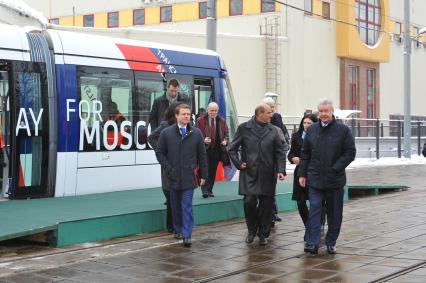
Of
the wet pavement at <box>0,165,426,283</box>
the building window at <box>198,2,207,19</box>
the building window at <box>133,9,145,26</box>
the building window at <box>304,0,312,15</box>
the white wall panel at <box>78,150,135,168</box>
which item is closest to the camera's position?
the wet pavement at <box>0,165,426,283</box>

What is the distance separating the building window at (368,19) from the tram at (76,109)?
112ft

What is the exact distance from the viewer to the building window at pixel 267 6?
137 feet

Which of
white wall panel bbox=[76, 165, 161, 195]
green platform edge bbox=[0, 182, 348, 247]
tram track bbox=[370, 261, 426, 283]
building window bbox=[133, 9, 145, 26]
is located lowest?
tram track bbox=[370, 261, 426, 283]

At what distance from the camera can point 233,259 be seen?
332 inches

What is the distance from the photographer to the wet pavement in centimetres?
744

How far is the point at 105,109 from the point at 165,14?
35.2 meters

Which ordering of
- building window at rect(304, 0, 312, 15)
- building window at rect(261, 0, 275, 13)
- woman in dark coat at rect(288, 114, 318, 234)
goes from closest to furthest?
woman in dark coat at rect(288, 114, 318, 234)
building window at rect(261, 0, 275, 13)
building window at rect(304, 0, 312, 15)

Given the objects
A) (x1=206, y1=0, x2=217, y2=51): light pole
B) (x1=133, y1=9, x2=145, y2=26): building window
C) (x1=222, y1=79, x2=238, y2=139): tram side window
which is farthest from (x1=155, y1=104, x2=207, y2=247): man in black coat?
(x1=133, y1=9, x2=145, y2=26): building window

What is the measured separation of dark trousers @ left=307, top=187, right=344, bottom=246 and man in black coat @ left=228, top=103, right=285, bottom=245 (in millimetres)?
605

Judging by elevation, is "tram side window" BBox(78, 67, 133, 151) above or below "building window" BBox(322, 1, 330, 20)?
below

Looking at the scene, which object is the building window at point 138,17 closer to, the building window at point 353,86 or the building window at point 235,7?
the building window at point 235,7

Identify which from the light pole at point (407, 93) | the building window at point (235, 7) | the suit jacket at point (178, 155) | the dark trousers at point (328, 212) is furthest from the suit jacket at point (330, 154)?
the building window at point (235, 7)

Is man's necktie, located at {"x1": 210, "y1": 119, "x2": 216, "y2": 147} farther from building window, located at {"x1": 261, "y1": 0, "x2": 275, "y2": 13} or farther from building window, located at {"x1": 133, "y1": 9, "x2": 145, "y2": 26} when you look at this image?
building window, located at {"x1": 133, "y1": 9, "x2": 145, "y2": 26}

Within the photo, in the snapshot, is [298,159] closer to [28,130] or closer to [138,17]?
[28,130]
